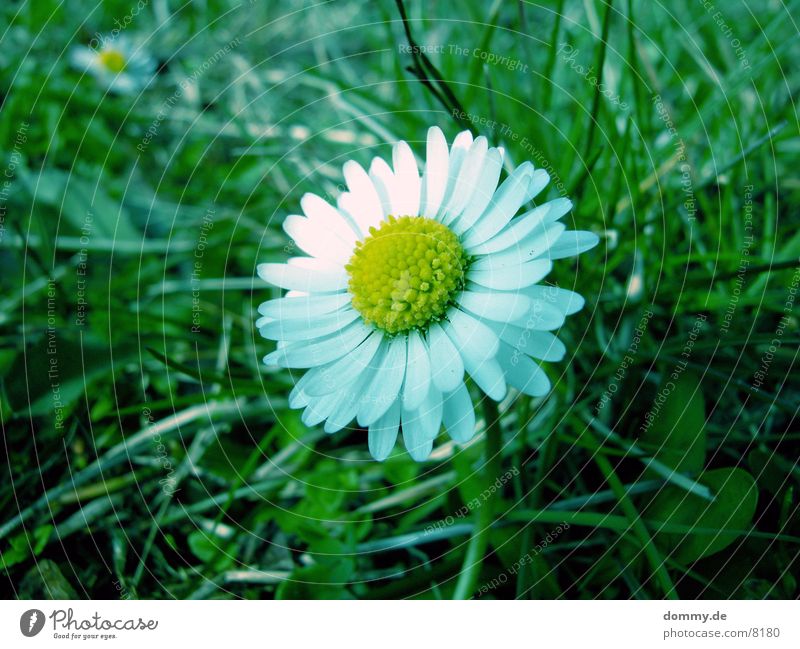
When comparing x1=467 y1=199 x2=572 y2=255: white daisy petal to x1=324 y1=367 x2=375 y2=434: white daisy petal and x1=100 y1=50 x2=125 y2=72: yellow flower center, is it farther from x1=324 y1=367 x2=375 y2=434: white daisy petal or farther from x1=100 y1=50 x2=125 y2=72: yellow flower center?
x1=100 y1=50 x2=125 y2=72: yellow flower center

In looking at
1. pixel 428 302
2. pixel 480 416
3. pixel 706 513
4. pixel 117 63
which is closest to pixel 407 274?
pixel 428 302

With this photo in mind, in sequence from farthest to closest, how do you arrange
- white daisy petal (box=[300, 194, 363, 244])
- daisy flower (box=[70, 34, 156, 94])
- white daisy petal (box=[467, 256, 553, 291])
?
daisy flower (box=[70, 34, 156, 94]) → white daisy petal (box=[300, 194, 363, 244]) → white daisy petal (box=[467, 256, 553, 291])

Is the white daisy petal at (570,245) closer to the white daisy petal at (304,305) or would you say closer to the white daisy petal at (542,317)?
the white daisy petal at (542,317)

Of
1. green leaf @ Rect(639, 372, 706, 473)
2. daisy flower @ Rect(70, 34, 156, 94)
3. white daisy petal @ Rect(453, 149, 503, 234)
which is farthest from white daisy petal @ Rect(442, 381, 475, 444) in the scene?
daisy flower @ Rect(70, 34, 156, 94)

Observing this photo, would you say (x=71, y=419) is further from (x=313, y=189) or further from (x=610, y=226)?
(x=610, y=226)

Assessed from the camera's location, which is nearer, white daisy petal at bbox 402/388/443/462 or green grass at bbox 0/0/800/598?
white daisy petal at bbox 402/388/443/462

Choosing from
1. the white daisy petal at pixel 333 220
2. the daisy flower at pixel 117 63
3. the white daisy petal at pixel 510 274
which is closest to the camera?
the white daisy petal at pixel 510 274

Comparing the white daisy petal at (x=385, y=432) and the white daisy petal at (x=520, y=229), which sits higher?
the white daisy petal at (x=520, y=229)

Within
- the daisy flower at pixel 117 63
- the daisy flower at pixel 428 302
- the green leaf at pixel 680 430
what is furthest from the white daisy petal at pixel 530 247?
the daisy flower at pixel 117 63

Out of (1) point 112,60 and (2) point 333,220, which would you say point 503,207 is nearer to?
(2) point 333,220
